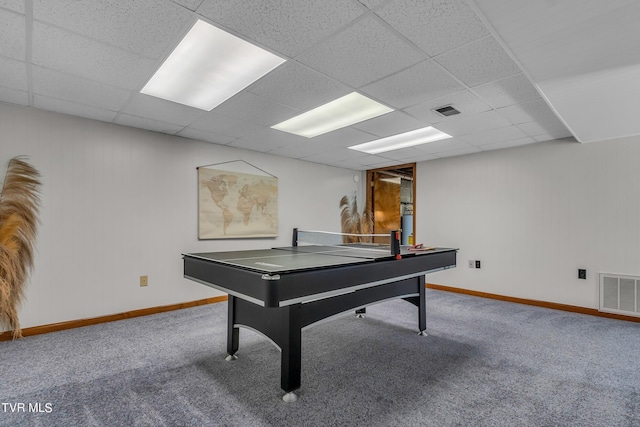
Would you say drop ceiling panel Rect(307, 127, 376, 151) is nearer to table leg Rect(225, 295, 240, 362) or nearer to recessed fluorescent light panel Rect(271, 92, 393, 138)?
recessed fluorescent light panel Rect(271, 92, 393, 138)

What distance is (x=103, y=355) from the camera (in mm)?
2609

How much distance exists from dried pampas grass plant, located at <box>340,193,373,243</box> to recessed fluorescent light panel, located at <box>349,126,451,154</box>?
1.72 metres

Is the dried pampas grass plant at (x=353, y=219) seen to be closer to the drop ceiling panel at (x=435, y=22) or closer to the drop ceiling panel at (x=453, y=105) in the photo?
the drop ceiling panel at (x=453, y=105)

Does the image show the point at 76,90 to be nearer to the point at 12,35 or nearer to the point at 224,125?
the point at 12,35

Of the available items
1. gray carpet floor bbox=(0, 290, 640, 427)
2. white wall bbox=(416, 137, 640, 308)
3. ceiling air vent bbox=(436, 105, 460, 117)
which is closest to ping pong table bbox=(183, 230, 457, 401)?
gray carpet floor bbox=(0, 290, 640, 427)

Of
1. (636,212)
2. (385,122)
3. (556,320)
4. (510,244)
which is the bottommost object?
(556,320)

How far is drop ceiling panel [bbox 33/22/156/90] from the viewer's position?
1.96 meters

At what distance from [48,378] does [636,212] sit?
6.11 metres

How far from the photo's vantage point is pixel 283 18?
1779 mm

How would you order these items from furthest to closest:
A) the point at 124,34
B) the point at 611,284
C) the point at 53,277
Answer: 1. the point at 611,284
2. the point at 53,277
3. the point at 124,34

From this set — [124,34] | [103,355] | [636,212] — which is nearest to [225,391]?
[103,355]

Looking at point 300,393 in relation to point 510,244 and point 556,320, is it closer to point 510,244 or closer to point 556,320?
point 556,320

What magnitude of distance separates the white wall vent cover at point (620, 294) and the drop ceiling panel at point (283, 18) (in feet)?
14.6

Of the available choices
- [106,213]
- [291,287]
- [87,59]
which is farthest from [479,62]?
[106,213]
